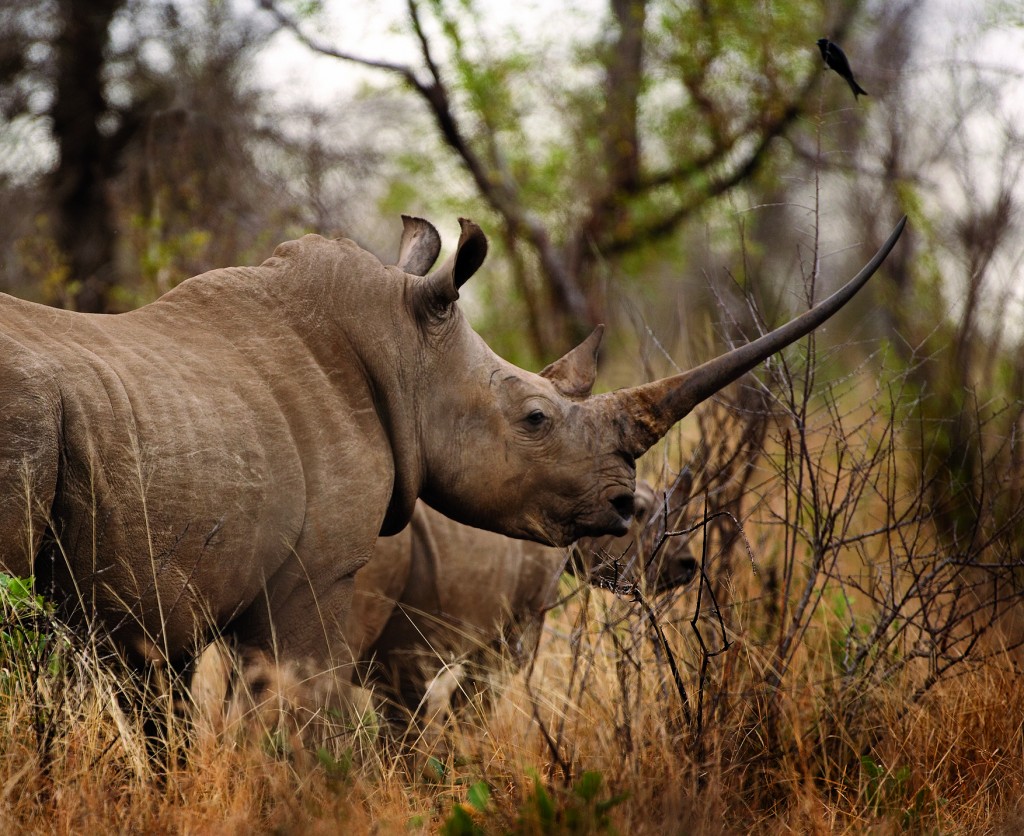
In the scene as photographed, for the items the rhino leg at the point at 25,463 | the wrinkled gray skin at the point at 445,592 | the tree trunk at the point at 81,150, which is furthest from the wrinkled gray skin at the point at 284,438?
the tree trunk at the point at 81,150

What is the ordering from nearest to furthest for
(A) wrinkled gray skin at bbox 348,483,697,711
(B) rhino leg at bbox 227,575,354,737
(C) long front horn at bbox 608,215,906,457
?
1. (B) rhino leg at bbox 227,575,354,737
2. (C) long front horn at bbox 608,215,906,457
3. (A) wrinkled gray skin at bbox 348,483,697,711

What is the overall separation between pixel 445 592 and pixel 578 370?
1.44 meters

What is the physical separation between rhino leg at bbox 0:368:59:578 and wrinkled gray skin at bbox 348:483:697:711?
6.48ft

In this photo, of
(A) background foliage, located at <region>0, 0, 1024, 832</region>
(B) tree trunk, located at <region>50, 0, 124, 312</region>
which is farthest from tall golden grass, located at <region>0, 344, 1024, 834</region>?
(B) tree trunk, located at <region>50, 0, 124, 312</region>

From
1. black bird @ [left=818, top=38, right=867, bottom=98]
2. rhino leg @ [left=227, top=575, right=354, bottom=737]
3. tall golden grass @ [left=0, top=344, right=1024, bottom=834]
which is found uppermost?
black bird @ [left=818, top=38, right=867, bottom=98]

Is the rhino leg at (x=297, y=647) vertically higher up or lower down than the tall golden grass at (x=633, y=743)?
higher up

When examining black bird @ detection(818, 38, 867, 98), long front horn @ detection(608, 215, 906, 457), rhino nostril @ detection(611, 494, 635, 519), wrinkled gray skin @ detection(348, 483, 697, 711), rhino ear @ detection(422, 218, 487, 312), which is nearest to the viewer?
rhino ear @ detection(422, 218, 487, 312)

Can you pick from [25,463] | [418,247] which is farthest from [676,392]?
[25,463]

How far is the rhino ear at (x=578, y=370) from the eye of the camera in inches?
183

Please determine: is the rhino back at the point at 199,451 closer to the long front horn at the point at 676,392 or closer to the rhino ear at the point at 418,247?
the rhino ear at the point at 418,247

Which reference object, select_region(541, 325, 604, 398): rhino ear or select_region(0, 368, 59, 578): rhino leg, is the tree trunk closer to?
select_region(541, 325, 604, 398): rhino ear

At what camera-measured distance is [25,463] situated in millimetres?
3334

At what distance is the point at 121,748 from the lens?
3.72 meters

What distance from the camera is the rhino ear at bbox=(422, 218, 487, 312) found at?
4273 millimetres
